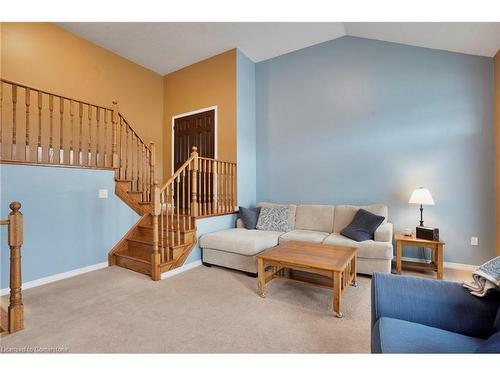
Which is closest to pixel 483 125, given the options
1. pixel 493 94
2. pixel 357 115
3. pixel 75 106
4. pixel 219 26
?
pixel 493 94

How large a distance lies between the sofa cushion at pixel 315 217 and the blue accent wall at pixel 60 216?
2.76 meters

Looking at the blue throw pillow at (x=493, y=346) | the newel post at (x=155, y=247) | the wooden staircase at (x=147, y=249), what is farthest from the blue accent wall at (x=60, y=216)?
the blue throw pillow at (x=493, y=346)

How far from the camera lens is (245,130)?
449 cm

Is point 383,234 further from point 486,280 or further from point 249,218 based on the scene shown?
point 249,218

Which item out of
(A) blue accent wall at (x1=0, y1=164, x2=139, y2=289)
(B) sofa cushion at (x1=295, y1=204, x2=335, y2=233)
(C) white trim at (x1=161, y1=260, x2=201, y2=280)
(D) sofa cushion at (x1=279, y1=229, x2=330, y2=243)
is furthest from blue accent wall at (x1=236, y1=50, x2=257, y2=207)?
(A) blue accent wall at (x1=0, y1=164, x2=139, y2=289)

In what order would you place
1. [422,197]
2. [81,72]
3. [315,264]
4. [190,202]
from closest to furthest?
[315,264], [422,197], [190,202], [81,72]

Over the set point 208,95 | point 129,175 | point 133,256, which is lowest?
point 133,256

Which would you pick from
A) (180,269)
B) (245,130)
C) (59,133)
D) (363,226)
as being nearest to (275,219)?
(363,226)

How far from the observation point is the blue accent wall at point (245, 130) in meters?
4.34

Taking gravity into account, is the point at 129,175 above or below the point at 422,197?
above

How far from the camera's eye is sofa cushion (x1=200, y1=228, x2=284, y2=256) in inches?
119

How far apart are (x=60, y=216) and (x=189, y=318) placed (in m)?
2.19
